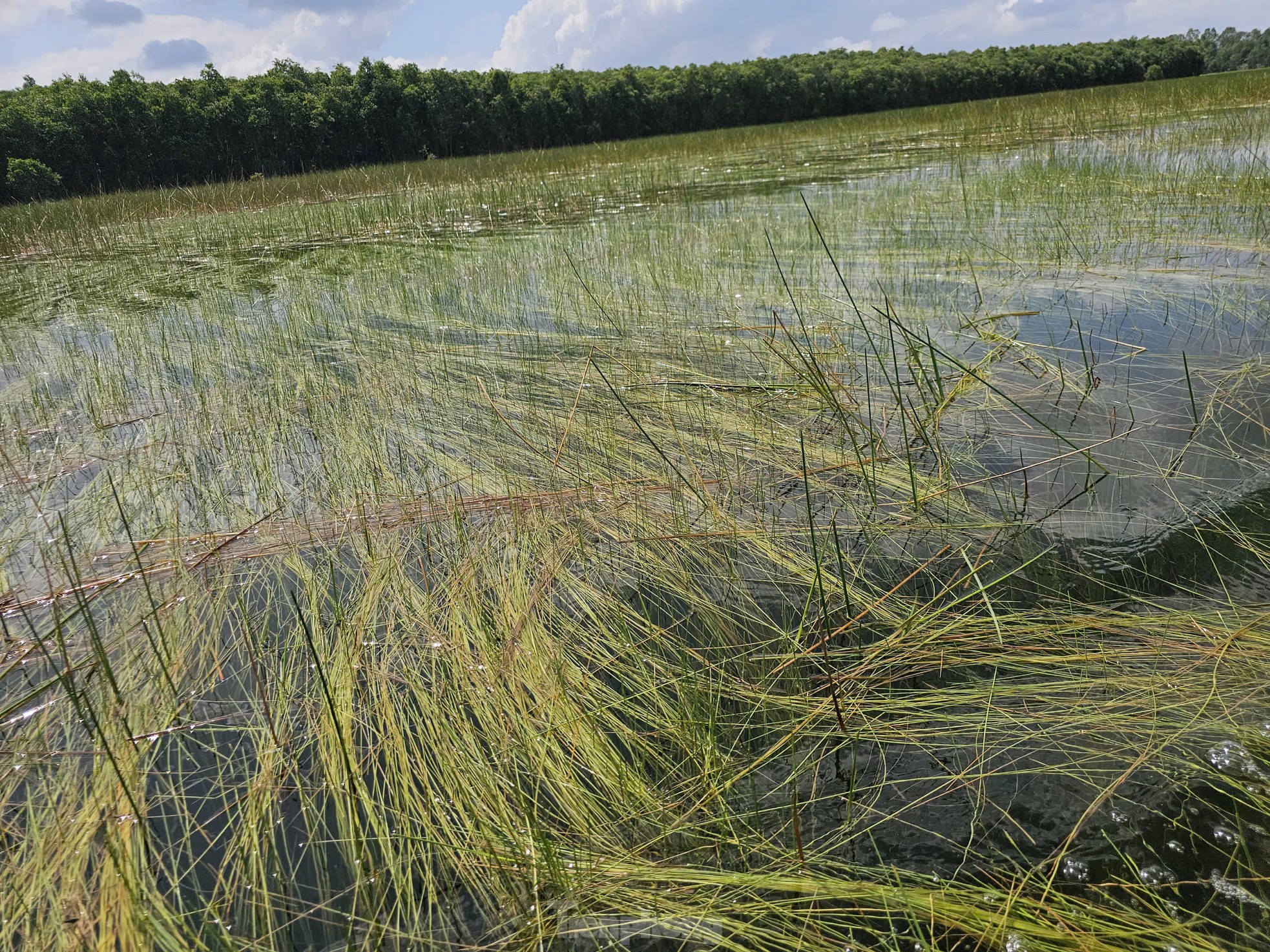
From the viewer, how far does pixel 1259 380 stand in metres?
2.37

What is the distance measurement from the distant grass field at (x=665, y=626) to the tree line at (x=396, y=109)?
56.3ft

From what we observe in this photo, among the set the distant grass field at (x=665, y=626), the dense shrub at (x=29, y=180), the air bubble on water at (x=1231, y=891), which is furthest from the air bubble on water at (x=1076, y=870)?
the dense shrub at (x=29, y=180)

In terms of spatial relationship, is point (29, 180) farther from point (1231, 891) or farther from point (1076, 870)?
point (1231, 891)

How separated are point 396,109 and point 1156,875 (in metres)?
30.3

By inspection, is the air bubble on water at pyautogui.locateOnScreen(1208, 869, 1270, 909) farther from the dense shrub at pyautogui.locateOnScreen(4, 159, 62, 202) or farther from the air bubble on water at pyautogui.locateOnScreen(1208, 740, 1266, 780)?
the dense shrub at pyautogui.locateOnScreen(4, 159, 62, 202)

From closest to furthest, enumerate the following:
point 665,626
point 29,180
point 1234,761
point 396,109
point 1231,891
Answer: point 1231,891 → point 1234,761 → point 665,626 → point 29,180 → point 396,109

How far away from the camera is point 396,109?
2620 cm

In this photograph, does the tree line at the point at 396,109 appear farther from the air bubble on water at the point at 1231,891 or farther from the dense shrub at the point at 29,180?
the air bubble on water at the point at 1231,891

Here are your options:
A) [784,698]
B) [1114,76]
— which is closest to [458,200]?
[784,698]

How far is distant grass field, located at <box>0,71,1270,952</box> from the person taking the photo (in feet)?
3.41

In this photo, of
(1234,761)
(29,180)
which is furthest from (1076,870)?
(29,180)

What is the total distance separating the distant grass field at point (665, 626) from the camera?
104 cm

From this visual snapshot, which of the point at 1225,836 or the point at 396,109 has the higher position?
the point at 396,109

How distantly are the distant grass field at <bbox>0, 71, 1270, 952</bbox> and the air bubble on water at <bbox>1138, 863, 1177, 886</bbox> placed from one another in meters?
0.02
